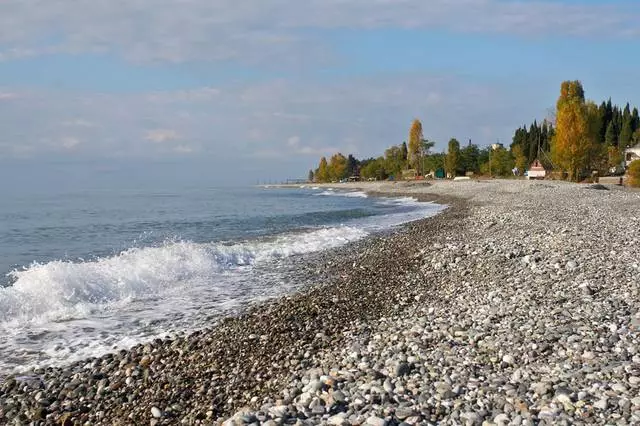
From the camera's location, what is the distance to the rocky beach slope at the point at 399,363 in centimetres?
534

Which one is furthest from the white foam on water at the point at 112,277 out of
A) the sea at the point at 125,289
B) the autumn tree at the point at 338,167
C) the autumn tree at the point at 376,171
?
the autumn tree at the point at 338,167

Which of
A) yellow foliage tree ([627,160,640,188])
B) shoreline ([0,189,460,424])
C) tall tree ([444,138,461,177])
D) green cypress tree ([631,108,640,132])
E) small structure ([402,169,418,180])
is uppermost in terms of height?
green cypress tree ([631,108,640,132])

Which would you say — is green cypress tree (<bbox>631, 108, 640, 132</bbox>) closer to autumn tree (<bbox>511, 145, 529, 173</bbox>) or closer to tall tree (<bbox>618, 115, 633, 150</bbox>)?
tall tree (<bbox>618, 115, 633, 150</bbox>)

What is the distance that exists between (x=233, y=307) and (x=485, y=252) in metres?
7.30

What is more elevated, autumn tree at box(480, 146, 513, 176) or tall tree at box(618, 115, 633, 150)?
tall tree at box(618, 115, 633, 150)

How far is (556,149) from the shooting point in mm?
Answer: 60781

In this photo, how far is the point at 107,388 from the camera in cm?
693

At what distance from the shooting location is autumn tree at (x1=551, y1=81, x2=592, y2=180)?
5856 cm

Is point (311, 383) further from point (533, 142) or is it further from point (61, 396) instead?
point (533, 142)

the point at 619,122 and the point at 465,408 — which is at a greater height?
the point at 619,122

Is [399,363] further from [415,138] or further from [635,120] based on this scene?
[415,138]

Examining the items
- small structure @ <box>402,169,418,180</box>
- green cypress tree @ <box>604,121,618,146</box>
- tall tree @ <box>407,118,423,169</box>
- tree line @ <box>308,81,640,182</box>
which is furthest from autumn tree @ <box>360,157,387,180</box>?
green cypress tree @ <box>604,121,618,146</box>

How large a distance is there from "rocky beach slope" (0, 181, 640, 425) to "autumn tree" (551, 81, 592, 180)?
5226cm

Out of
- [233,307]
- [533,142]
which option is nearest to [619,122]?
[533,142]
